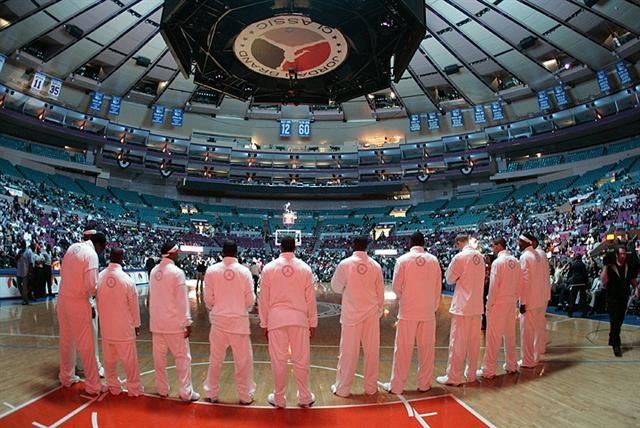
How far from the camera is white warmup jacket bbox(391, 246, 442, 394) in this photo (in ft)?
18.7

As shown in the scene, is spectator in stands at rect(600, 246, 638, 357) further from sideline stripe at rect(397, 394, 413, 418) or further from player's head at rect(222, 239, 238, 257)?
player's head at rect(222, 239, 238, 257)

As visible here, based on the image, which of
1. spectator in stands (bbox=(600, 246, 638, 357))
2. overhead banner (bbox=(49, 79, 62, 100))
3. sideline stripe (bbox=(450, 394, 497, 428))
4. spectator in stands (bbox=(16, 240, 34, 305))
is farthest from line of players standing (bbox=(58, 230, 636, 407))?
overhead banner (bbox=(49, 79, 62, 100))

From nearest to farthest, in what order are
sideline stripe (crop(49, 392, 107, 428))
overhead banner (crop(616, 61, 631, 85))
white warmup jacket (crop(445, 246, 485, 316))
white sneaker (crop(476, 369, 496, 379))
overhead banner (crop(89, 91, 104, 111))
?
sideline stripe (crop(49, 392, 107, 428)), white warmup jacket (crop(445, 246, 485, 316)), white sneaker (crop(476, 369, 496, 379)), overhead banner (crop(616, 61, 631, 85)), overhead banner (crop(89, 91, 104, 111))

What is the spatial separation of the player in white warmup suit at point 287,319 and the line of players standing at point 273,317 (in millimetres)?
12

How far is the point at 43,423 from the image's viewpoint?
14.3ft

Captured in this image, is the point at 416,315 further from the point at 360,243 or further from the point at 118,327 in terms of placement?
the point at 118,327

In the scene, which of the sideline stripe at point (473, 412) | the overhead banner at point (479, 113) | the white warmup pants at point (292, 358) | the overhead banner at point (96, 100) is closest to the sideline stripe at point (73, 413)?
the white warmup pants at point (292, 358)

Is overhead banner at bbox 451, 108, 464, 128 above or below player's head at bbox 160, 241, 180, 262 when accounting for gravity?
above

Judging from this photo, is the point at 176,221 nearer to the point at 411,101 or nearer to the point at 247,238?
the point at 247,238

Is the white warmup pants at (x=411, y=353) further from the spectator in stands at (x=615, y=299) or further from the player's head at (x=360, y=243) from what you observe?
the spectator in stands at (x=615, y=299)

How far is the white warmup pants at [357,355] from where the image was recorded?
554 centimetres

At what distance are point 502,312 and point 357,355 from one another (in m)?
2.47

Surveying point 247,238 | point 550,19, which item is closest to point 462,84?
point 550,19

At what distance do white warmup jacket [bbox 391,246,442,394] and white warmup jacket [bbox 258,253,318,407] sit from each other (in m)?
1.24
